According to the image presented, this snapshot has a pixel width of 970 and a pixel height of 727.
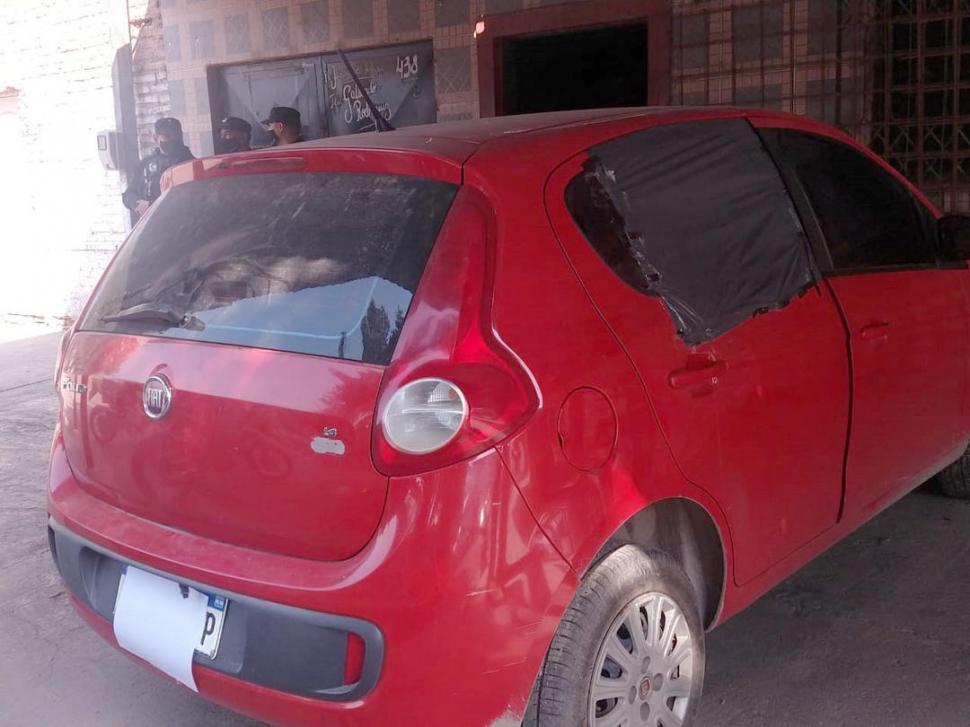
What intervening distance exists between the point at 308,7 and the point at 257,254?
6.55 meters

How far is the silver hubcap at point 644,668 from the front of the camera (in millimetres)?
2221

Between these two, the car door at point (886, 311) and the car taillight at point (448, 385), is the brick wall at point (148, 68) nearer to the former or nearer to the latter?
A: the car door at point (886, 311)

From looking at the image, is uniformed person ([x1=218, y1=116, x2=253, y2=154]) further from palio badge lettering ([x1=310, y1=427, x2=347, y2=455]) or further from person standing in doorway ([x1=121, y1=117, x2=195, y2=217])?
palio badge lettering ([x1=310, y1=427, x2=347, y2=455])

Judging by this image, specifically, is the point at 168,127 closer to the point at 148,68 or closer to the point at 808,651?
the point at 148,68

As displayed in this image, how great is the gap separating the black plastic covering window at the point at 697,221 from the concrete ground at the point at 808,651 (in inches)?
44.6

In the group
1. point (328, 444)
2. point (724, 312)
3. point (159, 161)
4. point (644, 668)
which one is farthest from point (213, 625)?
point (159, 161)

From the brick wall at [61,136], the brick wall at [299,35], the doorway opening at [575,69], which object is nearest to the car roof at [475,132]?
the doorway opening at [575,69]

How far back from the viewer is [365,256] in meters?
2.17

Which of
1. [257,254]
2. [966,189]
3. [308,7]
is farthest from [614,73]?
[257,254]

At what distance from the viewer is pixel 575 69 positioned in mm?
9016

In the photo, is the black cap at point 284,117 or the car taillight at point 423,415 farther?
the black cap at point 284,117

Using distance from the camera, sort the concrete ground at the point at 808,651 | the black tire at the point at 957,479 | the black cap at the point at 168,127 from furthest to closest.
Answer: the black cap at the point at 168,127 → the black tire at the point at 957,479 → the concrete ground at the point at 808,651

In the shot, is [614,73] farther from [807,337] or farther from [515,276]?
[515,276]

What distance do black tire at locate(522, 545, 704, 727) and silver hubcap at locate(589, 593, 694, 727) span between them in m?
0.03
